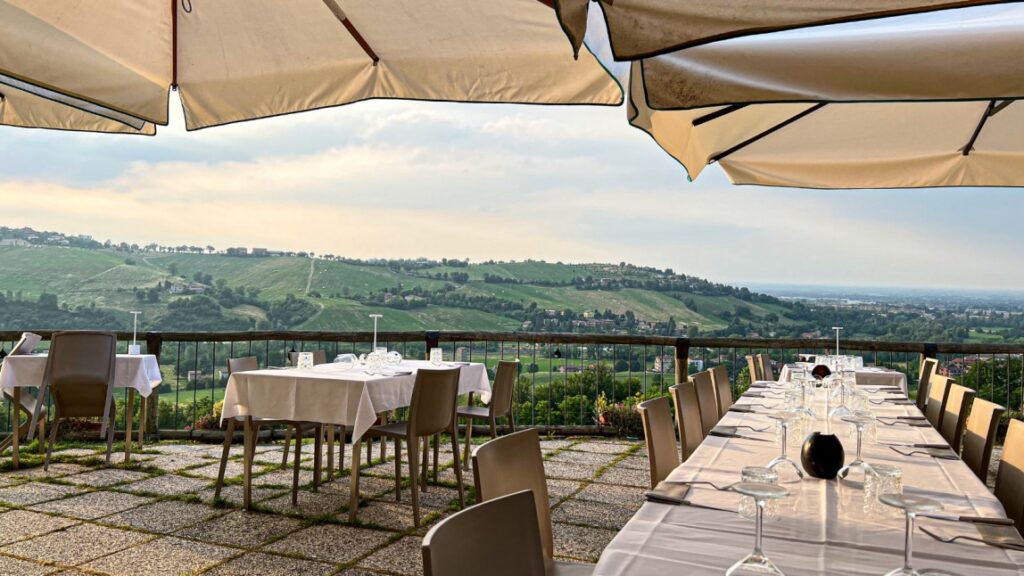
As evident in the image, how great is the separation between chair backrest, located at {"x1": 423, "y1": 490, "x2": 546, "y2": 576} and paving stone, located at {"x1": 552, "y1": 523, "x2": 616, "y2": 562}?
2479mm

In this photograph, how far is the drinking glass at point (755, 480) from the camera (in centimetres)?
182

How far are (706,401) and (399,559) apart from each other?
2.14 meters

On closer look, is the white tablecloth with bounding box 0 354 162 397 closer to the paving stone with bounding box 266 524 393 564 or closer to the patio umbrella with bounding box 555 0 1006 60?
the paving stone with bounding box 266 524 393 564

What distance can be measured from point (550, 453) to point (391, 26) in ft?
15.3

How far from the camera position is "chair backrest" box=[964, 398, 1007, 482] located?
3379 millimetres

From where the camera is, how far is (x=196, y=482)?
18.6 ft

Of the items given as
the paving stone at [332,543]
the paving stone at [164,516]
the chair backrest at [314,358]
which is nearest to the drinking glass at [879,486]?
the paving stone at [332,543]

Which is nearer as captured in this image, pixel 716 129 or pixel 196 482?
pixel 716 129

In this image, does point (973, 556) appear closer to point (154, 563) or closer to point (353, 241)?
point (154, 563)

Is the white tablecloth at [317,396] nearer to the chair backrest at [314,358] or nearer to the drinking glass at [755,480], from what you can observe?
the chair backrest at [314,358]

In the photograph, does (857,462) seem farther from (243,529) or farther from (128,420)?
(128,420)

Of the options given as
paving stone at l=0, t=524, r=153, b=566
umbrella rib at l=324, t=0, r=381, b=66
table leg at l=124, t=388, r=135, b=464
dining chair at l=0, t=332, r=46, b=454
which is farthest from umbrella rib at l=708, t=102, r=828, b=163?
dining chair at l=0, t=332, r=46, b=454

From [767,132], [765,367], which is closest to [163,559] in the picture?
[767,132]

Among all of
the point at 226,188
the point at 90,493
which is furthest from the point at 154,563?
the point at 226,188
